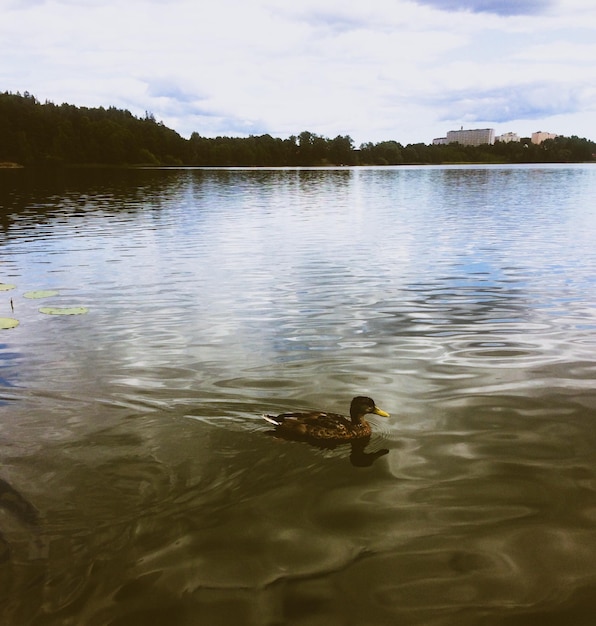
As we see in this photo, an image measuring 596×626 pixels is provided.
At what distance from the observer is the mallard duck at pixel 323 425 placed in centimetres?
837

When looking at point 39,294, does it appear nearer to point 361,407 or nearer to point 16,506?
point 16,506

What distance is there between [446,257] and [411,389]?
15.8 meters

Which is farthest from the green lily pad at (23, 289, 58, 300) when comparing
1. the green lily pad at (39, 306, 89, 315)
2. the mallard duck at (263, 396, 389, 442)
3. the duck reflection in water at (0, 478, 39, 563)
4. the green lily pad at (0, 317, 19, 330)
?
the mallard duck at (263, 396, 389, 442)

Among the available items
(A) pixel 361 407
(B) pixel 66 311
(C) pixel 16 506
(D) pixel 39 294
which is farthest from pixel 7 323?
(A) pixel 361 407

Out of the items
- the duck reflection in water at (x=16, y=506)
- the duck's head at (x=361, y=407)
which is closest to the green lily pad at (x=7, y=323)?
the duck reflection in water at (x=16, y=506)

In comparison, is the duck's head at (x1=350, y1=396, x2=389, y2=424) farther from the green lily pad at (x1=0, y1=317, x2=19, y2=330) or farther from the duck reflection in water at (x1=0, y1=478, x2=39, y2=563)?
the green lily pad at (x1=0, y1=317, x2=19, y2=330)

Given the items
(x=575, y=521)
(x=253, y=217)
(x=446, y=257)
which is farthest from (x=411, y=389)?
(x=253, y=217)

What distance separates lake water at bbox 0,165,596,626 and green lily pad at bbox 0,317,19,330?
0.18 metres

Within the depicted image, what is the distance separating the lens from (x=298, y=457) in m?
8.14

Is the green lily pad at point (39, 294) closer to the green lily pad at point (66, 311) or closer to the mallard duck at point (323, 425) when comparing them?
the green lily pad at point (66, 311)

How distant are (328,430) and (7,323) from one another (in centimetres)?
1063

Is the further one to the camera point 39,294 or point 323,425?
point 39,294

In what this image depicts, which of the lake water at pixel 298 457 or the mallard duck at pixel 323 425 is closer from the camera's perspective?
the lake water at pixel 298 457

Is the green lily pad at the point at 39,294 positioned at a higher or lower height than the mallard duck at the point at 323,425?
higher
